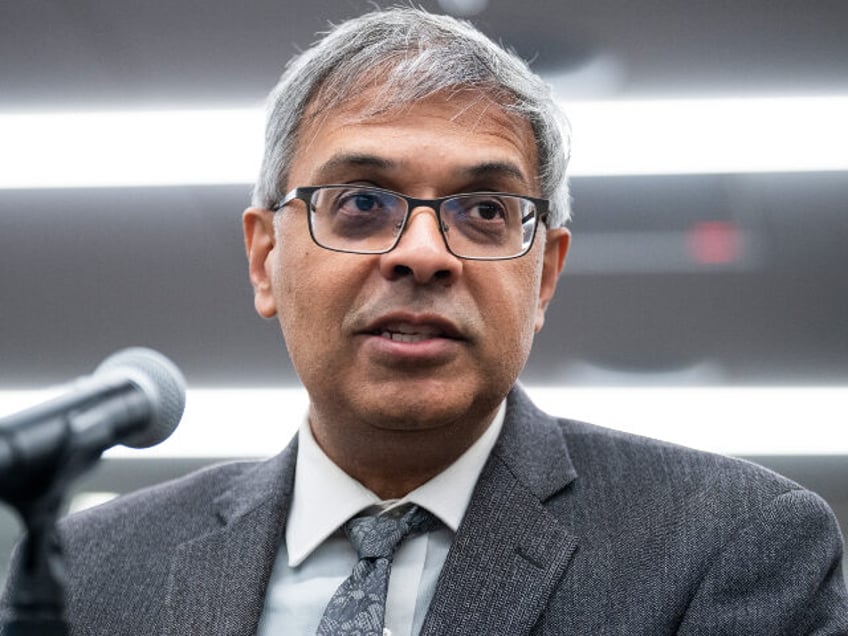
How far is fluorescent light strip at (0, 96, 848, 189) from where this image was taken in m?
2.66

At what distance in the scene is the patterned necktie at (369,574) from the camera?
1207mm

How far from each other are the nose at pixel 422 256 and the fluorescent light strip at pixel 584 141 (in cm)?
144

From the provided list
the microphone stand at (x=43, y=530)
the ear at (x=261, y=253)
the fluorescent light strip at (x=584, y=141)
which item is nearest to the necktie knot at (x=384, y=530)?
the ear at (x=261, y=253)

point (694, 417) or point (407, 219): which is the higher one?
point (407, 219)

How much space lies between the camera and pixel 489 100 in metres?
1.39

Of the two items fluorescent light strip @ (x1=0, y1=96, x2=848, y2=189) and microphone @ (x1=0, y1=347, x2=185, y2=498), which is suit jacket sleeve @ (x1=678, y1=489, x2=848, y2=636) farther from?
fluorescent light strip @ (x1=0, y1=96, x2=848, y2=189)

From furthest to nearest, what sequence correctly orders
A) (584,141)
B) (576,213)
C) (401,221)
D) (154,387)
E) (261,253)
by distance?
(576,213), (584,141), (261,253), (401,221), (154,387)

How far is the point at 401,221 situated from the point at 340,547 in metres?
0.46

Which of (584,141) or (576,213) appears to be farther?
(576,213)

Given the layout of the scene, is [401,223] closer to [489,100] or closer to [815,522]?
[489,100]

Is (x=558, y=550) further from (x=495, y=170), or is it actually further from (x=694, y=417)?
(x=694, y=417)

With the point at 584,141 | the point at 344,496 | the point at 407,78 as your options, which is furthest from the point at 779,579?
the point at 584,141

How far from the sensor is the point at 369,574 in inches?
49.5

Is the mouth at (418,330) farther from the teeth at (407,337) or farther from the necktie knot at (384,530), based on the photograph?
the necktie knot at (384,530)
